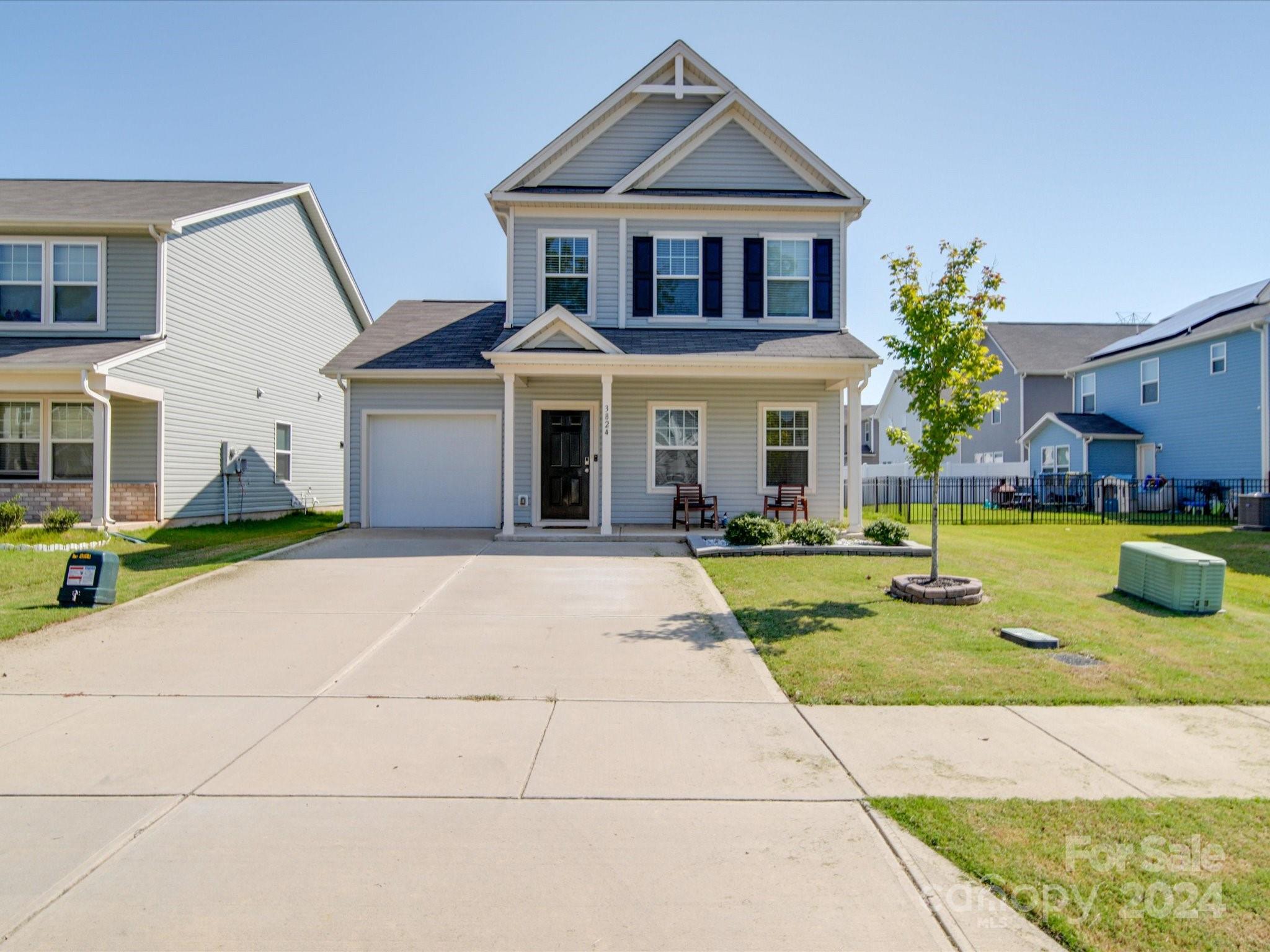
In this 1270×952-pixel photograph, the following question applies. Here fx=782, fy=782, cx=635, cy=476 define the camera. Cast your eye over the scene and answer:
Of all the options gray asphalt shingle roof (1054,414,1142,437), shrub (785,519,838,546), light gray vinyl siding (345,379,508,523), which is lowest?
shrub (785,519,838,546)

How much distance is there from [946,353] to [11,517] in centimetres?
1487

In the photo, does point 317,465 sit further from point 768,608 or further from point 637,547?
point 768,608

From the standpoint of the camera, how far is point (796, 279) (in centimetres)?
1548

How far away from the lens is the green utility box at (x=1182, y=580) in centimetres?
830

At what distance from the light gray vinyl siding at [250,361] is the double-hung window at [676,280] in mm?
9814

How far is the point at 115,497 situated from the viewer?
49.1 ft

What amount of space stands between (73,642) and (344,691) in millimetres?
3133

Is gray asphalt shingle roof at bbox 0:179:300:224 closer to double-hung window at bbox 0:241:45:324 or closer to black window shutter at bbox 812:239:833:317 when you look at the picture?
double-hung window at bbox 0:241:45:324

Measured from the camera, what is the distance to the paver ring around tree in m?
8.46

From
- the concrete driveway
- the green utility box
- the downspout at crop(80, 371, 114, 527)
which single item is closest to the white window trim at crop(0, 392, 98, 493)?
the downspout at crop(80, 371, 114, 527)

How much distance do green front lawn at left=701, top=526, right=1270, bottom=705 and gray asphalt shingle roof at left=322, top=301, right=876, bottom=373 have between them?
4.35 m

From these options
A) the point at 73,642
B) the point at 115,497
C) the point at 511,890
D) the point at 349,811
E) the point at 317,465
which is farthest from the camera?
the point at 317,465

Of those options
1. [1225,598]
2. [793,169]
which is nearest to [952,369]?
[1225,598]

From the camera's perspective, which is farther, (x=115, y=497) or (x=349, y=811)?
(x=115, y=497)
